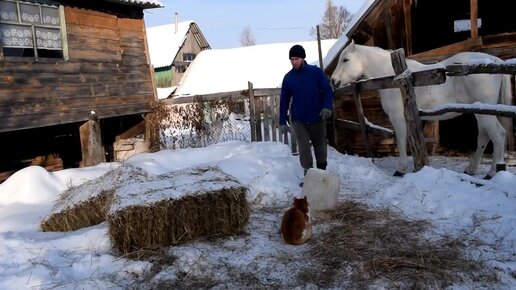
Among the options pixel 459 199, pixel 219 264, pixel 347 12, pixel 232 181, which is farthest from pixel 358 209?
pixel 347 12

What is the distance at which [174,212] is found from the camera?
3639 mm

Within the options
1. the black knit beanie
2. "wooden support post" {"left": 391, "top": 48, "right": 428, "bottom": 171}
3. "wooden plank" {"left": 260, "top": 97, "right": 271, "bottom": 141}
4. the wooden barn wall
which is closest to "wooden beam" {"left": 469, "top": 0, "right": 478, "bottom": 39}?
"wooden support post" {"left": 391, "top": 48, "right": 428, "bottom": 171}

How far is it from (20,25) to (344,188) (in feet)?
22.2

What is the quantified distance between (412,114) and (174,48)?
3117cm

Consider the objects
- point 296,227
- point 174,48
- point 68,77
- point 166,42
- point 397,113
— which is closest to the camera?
point 296,227

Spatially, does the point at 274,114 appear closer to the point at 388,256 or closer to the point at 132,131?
the point at 132,131

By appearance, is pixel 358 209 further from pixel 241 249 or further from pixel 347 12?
pixel 347 12

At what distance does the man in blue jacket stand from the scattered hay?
1621 millimetres

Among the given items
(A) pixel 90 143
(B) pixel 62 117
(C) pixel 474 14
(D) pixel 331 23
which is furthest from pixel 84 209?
(D) pixel 331 23

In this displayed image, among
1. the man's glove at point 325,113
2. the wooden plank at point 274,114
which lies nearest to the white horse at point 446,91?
the man's glove at point 325,113

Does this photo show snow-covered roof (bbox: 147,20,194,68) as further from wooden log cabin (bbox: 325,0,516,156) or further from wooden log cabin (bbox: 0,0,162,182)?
wooden log cabin (bbox: 325,0,516,156)

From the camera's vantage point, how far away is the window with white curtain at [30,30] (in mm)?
7543

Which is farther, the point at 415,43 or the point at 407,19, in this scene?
the point at 415,43

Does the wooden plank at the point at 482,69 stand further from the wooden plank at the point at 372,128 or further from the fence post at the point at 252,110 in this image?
the fence post at the point at 252,110
